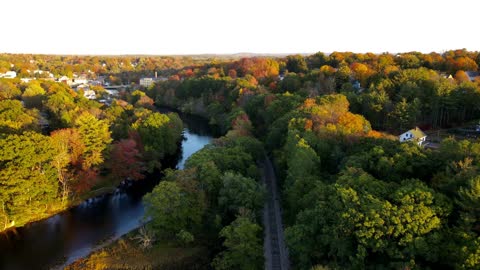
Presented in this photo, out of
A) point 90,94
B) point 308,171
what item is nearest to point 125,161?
point 308,171

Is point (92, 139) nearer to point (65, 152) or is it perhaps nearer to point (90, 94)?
point (65, 152)

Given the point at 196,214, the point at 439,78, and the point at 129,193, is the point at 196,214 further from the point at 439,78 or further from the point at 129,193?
the point at 439,78

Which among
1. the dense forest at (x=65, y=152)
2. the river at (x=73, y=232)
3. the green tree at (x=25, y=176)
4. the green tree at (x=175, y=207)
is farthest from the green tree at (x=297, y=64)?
the green tree at (x=25, y=176)

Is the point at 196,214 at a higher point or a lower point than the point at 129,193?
higher

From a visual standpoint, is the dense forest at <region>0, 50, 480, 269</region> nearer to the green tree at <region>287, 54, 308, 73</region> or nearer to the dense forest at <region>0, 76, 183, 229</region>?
the dense forest at <region>0, 76, 183, 229</region>

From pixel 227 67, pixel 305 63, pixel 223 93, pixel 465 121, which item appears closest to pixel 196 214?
pixel 465 121

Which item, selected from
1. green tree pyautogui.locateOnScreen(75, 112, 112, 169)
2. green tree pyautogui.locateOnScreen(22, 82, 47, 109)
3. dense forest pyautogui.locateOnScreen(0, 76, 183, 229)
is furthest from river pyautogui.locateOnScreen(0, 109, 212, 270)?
green tree pyautogui.locateOnScreen(22, 82, 47, 109)
